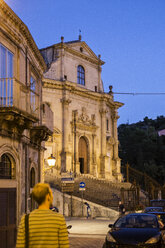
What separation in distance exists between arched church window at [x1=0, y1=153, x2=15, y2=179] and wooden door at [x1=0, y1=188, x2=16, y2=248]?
1.59 feet

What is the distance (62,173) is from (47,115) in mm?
18037

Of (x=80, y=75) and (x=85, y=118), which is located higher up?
(x=80, y=75)

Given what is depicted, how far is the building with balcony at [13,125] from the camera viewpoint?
1163cm

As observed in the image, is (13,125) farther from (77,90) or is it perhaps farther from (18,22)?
(77,90)

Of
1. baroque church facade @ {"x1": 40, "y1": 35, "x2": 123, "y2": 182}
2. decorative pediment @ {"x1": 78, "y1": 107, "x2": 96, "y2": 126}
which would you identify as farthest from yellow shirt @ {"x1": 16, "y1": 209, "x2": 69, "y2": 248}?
decorative pediment @ {"x1": 78, "y1": 107, "x2": 96, "y2": 126}

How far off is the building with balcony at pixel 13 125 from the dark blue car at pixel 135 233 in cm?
347

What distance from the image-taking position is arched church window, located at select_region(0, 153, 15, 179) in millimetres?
12005

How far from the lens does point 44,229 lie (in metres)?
3.79

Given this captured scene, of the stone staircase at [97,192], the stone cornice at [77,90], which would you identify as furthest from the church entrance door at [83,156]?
the stone staircase at [97,192]

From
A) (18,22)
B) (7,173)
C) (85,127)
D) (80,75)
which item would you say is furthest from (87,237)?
(80,75)

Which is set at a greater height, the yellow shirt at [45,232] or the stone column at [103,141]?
the stone column at [103,141]

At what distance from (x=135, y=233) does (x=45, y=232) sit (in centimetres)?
707

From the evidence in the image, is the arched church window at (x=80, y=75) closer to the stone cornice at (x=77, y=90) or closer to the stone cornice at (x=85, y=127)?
the stone cornice at (x=77, y=90)

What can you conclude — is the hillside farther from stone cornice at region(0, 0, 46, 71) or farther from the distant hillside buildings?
stone cornice at region(0, 0, 46, 71)
